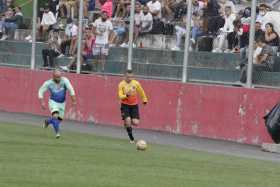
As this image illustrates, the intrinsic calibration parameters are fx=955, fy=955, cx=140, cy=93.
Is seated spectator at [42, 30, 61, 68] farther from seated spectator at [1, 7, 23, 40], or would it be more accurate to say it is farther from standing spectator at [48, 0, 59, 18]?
seated spectator at [1, 7, 23, 40]

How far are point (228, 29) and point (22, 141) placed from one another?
7396 millimetres

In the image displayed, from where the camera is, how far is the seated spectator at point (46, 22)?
32.7 meters

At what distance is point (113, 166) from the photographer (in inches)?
662

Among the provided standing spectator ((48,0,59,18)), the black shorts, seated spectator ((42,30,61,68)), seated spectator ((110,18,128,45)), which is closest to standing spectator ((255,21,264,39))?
the black shorts

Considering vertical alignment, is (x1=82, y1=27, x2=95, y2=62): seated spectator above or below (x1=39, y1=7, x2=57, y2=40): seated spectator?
below

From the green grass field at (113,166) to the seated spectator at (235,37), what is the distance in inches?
176

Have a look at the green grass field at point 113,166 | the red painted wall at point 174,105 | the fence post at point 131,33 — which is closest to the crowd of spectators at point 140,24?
the fence post at point 131,33

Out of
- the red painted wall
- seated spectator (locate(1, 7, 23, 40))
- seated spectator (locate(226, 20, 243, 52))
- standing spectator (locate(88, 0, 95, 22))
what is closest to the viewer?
seated spectator (locate(226, 20, 243, 52))

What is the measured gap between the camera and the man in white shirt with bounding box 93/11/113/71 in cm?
3019

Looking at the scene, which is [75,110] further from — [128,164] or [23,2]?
[128,164]

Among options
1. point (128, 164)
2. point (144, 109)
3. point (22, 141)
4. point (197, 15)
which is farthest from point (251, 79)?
point (128, 164)

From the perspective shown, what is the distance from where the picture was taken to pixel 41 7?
109 feet

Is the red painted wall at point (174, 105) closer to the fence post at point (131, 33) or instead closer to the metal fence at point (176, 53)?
the metal fence at point (176, 53)

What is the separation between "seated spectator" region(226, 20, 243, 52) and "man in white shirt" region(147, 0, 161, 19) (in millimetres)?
2891
